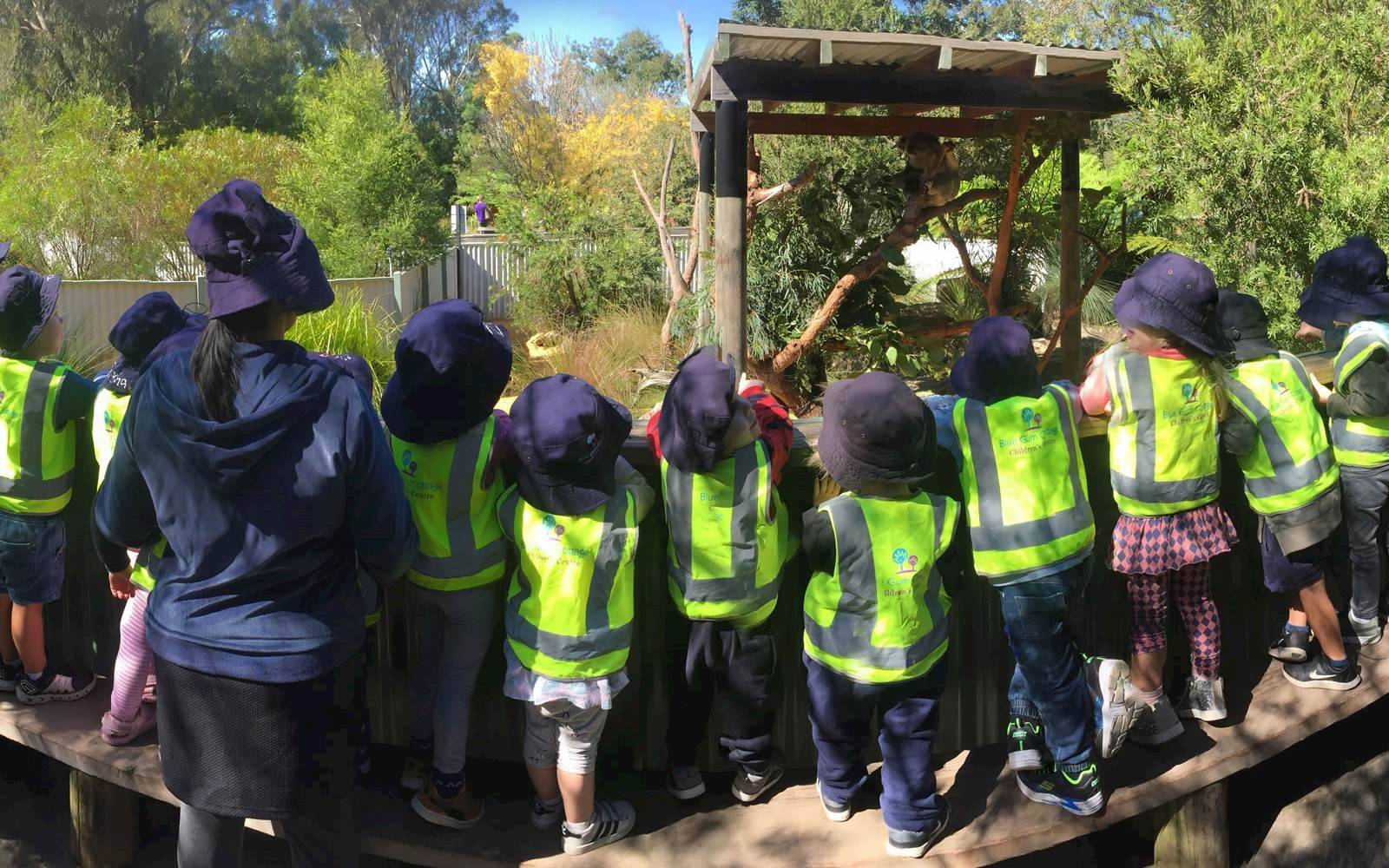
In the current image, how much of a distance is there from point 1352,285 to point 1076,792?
1954 millimetres

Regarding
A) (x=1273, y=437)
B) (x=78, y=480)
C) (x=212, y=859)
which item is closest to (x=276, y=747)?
(x=212, y=859)

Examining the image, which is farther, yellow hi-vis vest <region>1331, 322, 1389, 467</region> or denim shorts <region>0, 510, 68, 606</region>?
yellow hi-vis vest <region>1331, 322, 1389, 467</region>

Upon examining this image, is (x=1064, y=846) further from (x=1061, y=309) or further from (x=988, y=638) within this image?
(x=1061, y=309)

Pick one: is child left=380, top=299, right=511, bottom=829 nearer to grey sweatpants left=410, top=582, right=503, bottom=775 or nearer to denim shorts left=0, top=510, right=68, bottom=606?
grey sweatpants left=410, top=582, right=503, bottom=775

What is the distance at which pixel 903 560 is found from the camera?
2.76 meters

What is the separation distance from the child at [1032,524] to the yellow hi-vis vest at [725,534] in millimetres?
534

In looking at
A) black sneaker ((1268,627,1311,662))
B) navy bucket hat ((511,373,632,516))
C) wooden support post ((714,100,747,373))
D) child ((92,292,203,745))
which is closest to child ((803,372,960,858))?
navy bucket hat ((511,373,632,516))

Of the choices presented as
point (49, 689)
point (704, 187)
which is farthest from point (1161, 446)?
point (704, 187)

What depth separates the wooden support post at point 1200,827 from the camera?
3.13 m

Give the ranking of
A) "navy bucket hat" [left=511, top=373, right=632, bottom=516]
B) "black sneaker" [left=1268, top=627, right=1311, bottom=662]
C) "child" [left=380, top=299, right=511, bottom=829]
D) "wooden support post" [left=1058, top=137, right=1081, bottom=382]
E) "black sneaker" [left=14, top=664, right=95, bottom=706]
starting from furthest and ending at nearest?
"wooden support post" [left=1058, top=137, right=1081, bottom=382] → "black sneaker" [left=1268, top=627, right=1311, bottom=662] → "black sneaker" [left=14, top=664, right=95, bottom=706] → "child" [left=380, top=299, right=511, bottom=829] → "navy bucket hat" [left=511, top=373, right=632, bottom=516]

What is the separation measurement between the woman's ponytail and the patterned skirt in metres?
2.31

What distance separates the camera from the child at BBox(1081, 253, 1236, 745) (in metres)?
3.03

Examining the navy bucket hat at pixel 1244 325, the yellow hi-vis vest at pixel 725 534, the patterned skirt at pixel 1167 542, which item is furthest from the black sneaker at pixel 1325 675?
the yellow hi-vis vest at pixel 725 534

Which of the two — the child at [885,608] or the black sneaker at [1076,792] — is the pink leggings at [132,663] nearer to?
the child at [885,608]
